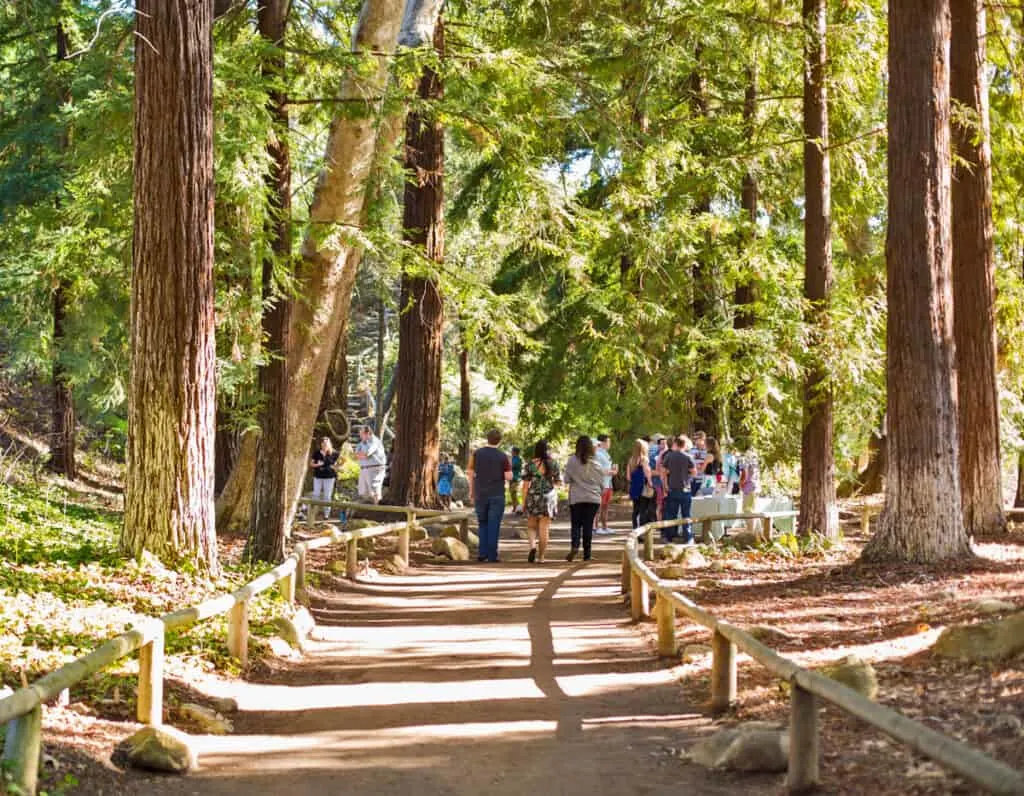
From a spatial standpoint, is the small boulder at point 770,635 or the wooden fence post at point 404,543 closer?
the small boulder at point 770,635

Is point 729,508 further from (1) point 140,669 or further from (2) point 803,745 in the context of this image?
(2) point 803,745

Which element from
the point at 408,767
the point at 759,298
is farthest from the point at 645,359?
the point at 408,767

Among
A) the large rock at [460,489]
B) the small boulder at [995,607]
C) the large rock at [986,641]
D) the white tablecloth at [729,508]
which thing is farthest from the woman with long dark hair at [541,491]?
the large rock at [460,489]

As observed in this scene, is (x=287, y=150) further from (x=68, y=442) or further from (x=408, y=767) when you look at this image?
(x=68, y=442)

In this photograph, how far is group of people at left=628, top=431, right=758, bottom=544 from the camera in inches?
782

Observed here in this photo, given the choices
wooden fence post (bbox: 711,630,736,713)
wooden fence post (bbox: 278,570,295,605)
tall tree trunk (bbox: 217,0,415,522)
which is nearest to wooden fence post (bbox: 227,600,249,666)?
wooden fence post (bbox: 278,570,295,605)

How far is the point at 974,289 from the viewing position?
16359 millimetres

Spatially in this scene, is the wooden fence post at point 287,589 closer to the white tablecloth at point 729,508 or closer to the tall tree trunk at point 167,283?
the tall tree trunk at point 167,283

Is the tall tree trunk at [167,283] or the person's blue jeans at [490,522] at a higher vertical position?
the tall tree trunk at [167,283]

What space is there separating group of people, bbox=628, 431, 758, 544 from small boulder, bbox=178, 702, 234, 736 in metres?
12.7

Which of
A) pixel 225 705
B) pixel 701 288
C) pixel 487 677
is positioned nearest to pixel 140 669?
pixel 225 705

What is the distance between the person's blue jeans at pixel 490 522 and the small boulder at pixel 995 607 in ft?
32.5

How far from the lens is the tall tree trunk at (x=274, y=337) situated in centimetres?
1388

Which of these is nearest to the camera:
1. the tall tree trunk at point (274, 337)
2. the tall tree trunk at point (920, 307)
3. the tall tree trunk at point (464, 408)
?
the tall tree trunk at point (920, 307)
